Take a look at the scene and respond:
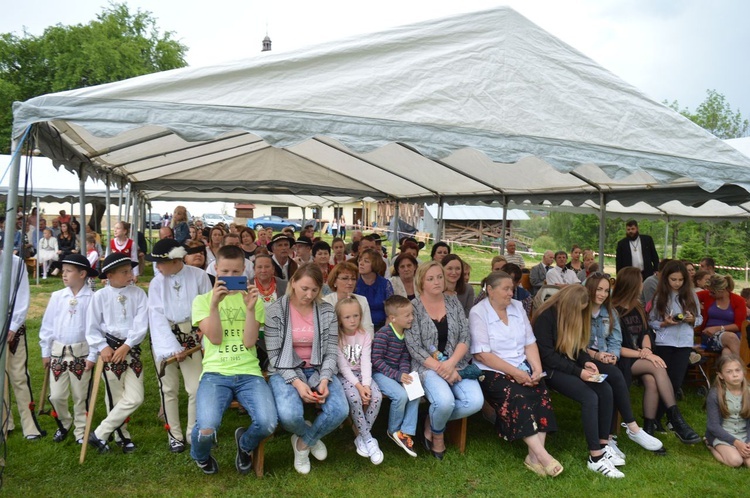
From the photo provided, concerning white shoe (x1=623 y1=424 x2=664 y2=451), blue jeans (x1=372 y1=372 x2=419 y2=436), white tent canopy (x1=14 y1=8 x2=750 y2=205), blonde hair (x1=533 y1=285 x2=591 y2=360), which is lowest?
white shoe (x1=623 y1=424 x2=664 y2=451)

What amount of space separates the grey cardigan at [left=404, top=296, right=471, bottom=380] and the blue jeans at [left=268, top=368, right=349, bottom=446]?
2.17 feet

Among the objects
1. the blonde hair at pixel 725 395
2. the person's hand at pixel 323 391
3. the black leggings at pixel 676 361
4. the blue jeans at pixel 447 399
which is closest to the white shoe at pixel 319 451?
the person's hand at pixel 323 391

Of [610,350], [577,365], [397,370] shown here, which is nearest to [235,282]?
[397,370]

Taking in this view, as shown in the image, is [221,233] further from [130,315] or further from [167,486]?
[167,486]

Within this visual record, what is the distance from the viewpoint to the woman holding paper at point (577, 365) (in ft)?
12.9

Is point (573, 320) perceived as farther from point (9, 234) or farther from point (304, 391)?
point (9, 234)

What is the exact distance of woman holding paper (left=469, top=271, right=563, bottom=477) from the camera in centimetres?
386

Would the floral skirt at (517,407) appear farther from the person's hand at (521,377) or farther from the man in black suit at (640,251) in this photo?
the man in black suit at (640,251)

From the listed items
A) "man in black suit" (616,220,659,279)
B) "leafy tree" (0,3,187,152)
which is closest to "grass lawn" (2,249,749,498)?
"man in black suit" (616,220,659,279)

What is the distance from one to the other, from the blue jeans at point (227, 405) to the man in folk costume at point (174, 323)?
44 cm

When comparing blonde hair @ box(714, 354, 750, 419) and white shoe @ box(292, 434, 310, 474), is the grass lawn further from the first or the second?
blonde hair @ box(714, 354, 750, 419)

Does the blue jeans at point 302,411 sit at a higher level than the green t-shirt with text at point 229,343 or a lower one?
lower

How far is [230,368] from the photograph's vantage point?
3.63 metres

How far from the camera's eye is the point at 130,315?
3883 millimetres
